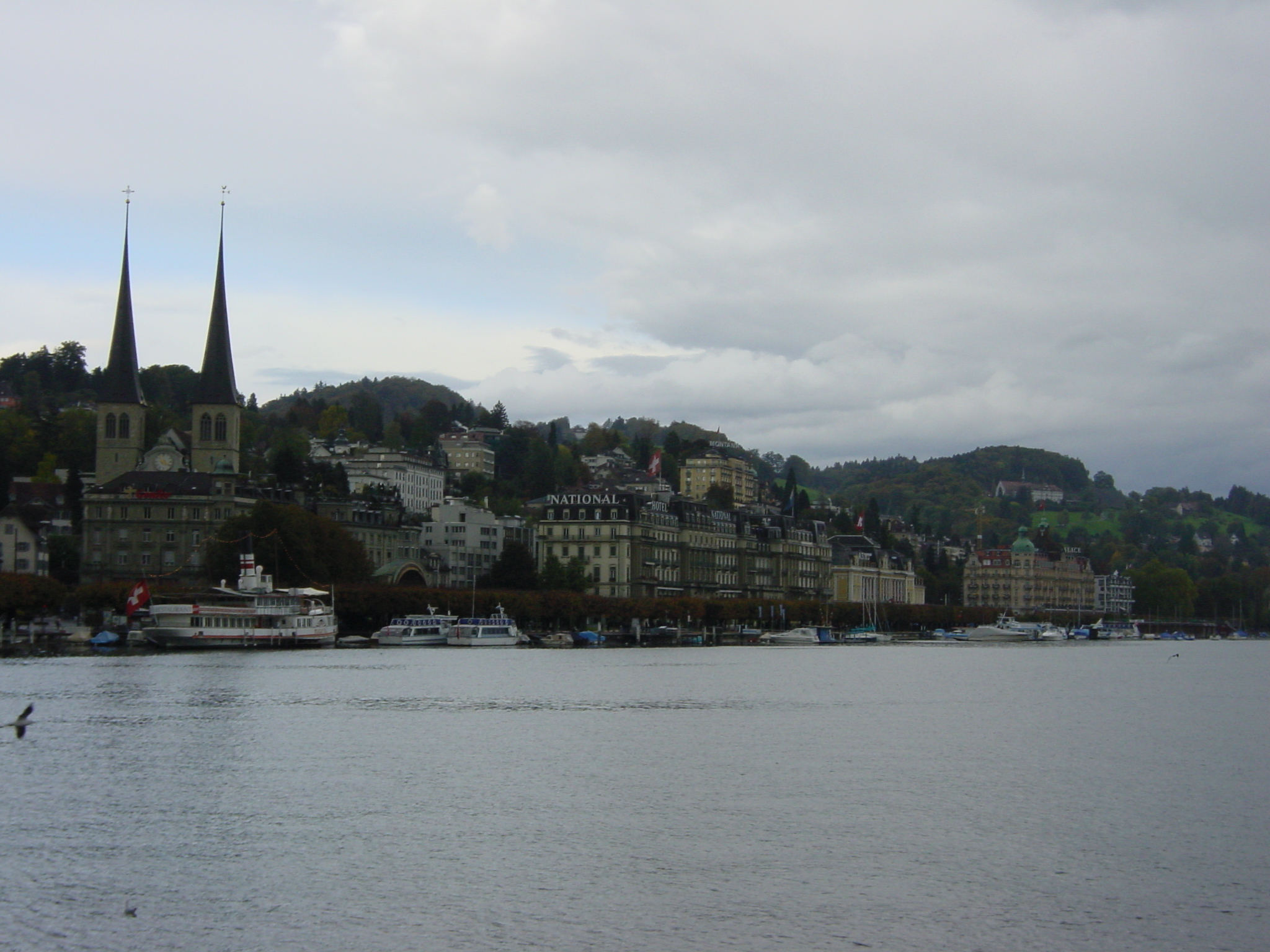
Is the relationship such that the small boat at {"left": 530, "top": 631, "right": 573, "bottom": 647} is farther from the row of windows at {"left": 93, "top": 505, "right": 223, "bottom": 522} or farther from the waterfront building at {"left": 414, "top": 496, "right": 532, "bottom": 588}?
the waterfront building at {"left": 414, "top": 496, "right": 532, "bottom": 588}

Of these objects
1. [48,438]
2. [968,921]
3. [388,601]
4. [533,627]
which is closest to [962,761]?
[968,921]

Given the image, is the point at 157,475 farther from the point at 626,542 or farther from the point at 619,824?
the point at 619,824

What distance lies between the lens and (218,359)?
566 ft

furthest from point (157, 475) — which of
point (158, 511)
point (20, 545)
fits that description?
point (20, 545)

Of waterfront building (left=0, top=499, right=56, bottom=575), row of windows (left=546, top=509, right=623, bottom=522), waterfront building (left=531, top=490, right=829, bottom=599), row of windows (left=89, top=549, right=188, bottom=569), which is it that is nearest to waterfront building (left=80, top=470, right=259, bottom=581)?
row of windows (left=89, top=549, right=188, bottom=569)

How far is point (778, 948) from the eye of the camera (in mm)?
25703

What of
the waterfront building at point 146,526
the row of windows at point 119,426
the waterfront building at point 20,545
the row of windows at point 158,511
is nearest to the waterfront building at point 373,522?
the row of windows at point 158,511

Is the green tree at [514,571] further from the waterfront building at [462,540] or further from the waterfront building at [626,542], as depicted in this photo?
the waterfront building at [462,540]

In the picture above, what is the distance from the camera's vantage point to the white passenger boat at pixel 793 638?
161250mm

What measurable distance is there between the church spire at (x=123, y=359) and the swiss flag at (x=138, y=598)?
2427 inches

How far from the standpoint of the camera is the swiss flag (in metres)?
108

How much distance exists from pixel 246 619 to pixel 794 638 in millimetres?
67453

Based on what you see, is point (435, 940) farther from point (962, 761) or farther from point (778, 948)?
point (962, 761)

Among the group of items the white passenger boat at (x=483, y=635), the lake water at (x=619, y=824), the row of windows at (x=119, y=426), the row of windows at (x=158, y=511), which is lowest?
the lake water at (x=619, y=824)
